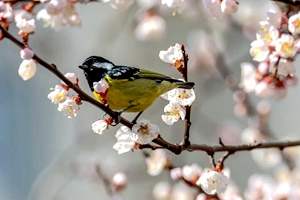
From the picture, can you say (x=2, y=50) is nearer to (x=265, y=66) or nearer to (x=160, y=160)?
(x=160, y=160)

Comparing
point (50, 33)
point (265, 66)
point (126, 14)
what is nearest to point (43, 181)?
point (126, 14)

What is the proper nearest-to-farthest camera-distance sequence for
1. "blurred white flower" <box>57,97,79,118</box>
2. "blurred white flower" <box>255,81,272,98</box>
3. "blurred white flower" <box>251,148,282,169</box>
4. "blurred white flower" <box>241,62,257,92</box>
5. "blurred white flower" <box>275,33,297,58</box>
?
"blurred white flower" <box>57,97,79,118</box>
"blurred white flower" <box>275,33,297,58</box>
"blurred white flower" <box>255,81,272,98</box>
"blurred white flower" <box>241,62,257,92</box>
"blurred white flower" <box>251,148,282,169</box>

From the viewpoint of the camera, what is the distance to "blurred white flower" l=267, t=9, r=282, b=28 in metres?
1.91

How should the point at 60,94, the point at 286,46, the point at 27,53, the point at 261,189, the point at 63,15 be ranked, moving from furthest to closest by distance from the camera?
the point at 261,189 < the point at 63,15 < the point at 286,46 < the point at 60,94 < the point at 27,53

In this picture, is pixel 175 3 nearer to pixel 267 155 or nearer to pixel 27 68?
pixel 27 68

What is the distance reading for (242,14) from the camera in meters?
3.97

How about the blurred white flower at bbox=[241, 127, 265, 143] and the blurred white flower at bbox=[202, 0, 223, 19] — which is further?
the blurred white flower at bbox=[241, 127, 265, 143]

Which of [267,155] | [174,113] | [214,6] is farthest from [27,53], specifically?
[267,155]

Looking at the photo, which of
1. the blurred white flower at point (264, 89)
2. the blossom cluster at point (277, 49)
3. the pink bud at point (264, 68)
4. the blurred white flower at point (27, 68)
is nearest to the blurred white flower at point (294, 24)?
the blossom cluster at point (277, 49)

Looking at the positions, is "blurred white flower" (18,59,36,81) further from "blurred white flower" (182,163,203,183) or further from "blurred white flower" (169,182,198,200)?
"blurred white flower" (169,182,198,200)

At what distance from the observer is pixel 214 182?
1.73 metres

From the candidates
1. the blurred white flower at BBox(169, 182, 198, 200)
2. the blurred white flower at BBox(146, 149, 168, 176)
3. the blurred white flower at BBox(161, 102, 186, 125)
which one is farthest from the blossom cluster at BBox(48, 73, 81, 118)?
the blurred white flower at BBox(169, 182, 198, 200)

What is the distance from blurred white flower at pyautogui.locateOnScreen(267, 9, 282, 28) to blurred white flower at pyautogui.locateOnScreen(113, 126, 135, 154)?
70cm

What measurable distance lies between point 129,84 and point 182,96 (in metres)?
0.28
